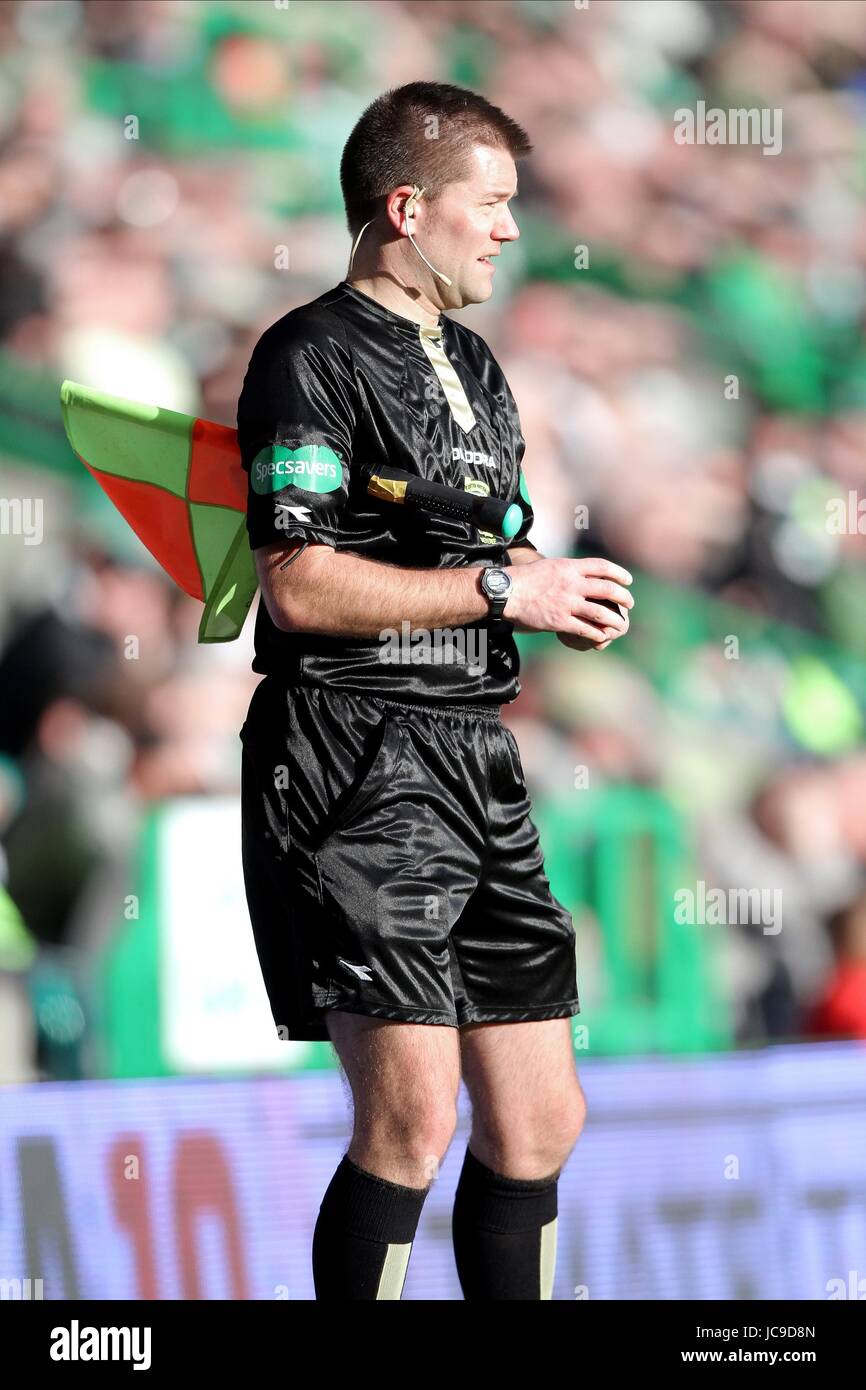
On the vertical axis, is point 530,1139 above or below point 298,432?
below

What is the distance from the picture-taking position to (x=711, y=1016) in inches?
121

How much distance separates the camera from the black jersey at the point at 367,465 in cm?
161

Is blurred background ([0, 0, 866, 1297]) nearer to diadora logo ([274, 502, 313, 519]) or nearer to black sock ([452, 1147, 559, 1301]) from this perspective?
black sock ([452, 1147, 559, 1301])

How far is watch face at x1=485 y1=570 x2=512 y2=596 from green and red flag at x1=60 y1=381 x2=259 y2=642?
0.34 m

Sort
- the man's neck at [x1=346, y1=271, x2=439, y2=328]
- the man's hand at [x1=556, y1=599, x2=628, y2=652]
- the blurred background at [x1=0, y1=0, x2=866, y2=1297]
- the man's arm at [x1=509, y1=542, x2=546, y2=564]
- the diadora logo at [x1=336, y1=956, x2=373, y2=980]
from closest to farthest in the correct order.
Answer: the diadora logo at [x1=336, y1=956, x2=373, y2=980]
the man's hand at [x1=556, y1=599, x2=628, y2=652]
the man's neck at [x1=346, y1=271, x2=439, y2=328]
the man's arm at [x1=509, y1=542, x2=546, y2=564]
the blurred background at [x1=0, y1=0, x2=866, y2=1297]

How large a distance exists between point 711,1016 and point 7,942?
1.42m

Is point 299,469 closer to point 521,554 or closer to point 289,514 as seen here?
point 289,514

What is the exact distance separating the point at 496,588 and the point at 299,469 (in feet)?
0.80

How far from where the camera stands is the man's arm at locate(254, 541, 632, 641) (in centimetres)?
159

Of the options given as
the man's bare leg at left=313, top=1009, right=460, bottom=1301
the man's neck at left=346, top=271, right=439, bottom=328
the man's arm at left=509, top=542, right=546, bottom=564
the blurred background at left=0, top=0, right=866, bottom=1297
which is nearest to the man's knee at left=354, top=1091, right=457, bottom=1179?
the man's bare leg at left=313, top=1009, right=460, bottom=1301

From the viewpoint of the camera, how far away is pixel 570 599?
165cm
